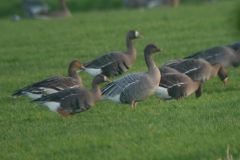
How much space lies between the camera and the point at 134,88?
27.0 ft

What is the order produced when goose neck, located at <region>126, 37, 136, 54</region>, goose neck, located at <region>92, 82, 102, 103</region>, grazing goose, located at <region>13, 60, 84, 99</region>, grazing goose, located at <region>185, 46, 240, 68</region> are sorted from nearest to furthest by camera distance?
goose neck, located at <region>92, 82, 102, 103</region>
grazing goose, located at <region>13, 60, 84, 99</region>
goose neck, located at <region>126, 37, 136, 54</region>
grazing goose, located at <region>185, 46, 240, 68</region>

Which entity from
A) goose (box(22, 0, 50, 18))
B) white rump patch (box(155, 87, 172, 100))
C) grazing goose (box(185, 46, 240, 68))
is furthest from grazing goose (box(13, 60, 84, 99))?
goose (box(22, 0, 50, 18))

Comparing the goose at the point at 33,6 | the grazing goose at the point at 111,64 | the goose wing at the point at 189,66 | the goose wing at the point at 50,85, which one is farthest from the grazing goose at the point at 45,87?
the goose at the point at 33,6

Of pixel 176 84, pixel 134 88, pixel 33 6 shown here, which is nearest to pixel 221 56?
pixel 176 84

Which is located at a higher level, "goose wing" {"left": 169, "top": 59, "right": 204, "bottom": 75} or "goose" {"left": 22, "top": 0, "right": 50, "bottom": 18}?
"goose" {"left": 22, "top": 0, "right": 50, "bottom": 18}

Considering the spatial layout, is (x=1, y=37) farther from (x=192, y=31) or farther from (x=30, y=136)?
(x=30, y=136)

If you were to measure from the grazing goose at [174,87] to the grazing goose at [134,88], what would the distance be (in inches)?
25.1

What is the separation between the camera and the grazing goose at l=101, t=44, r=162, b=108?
8.20m

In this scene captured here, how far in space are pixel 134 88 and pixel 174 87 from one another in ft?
3.92

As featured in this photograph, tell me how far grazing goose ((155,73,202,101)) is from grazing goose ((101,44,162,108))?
2.09ft

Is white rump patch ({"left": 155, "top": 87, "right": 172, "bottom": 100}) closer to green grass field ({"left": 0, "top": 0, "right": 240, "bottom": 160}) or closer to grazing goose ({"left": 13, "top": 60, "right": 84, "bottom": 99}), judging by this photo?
green grass field ({"left": 0, "top": 0, "right": 240, "bottom": 160})

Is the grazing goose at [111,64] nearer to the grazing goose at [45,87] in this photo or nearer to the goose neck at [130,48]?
the goose neck at [130,48]

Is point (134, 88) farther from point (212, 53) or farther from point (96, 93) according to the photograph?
point (212, 53)

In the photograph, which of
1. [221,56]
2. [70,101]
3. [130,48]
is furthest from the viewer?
[221,56]
